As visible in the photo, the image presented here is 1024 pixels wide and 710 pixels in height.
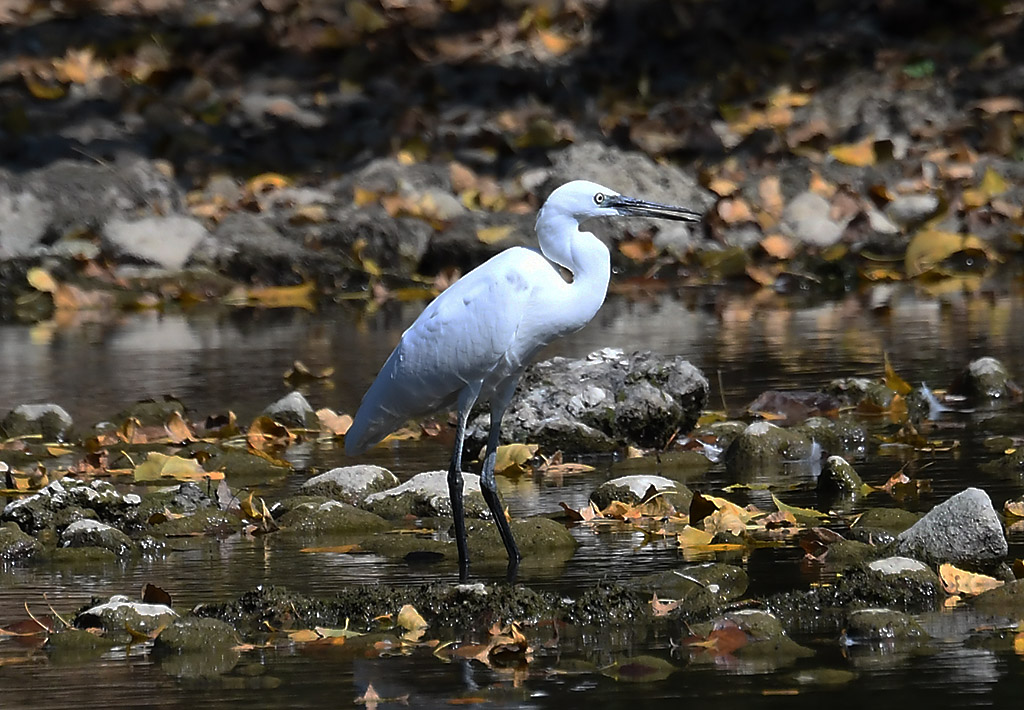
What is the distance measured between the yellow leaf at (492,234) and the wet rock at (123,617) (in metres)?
12.2

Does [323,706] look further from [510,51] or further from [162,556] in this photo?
[510,51]

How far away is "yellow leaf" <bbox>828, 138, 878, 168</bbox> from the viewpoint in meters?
19.5

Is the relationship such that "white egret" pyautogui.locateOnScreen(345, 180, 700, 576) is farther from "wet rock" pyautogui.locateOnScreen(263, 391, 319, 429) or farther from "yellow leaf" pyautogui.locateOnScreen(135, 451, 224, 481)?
→ "wet rock" pyautogui.locateOnScreen(263, 391, 319, 429)

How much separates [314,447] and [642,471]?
2021 mm

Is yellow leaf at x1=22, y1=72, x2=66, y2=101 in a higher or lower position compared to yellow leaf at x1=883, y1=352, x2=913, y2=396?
higher

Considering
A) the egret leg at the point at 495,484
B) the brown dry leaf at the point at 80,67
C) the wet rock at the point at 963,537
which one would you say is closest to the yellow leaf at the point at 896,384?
the egret leg at the point at 495,484

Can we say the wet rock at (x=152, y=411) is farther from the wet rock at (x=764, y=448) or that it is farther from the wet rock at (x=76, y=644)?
the wet rock at (x=76, y=644)

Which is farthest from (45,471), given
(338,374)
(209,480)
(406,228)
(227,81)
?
(227,81)

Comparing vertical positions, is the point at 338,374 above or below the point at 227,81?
below

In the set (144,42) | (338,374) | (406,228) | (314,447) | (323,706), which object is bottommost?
(323,706)

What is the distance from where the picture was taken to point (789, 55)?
23.0 m

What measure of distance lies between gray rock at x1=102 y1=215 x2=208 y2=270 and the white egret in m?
11.7

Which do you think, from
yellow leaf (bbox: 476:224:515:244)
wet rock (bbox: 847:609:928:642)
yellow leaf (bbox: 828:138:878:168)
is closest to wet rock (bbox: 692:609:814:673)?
wet rock (bbox: 847:609:928:642)

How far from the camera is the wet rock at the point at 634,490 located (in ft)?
24.3
